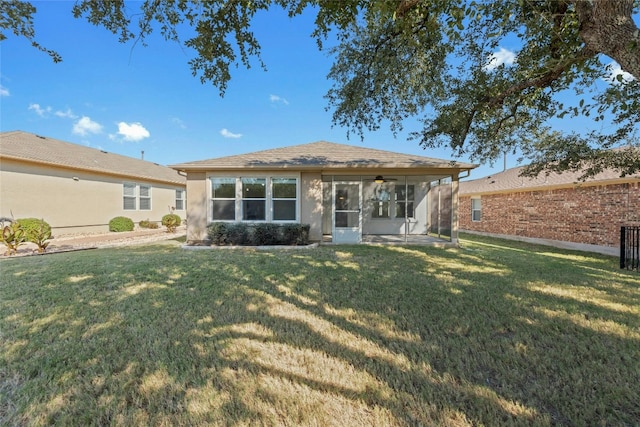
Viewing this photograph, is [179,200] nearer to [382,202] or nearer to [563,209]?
[382,202]

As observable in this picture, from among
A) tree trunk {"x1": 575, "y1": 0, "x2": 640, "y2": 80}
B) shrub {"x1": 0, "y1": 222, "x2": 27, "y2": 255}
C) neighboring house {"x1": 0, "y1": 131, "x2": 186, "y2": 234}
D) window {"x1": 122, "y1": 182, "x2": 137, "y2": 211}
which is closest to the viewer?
tree trunk {"x1": 575, "y1": 0, "x2": 640, "y2": 80}

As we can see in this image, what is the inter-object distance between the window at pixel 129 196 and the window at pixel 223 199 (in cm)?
907

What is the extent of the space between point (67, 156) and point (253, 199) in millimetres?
11073

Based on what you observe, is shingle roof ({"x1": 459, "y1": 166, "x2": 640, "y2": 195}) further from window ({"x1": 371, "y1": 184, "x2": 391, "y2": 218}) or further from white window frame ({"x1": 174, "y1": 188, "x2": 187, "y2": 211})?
white window frame ({"x1": 174, "y1": 188, "x2": 187, "y2": 211})

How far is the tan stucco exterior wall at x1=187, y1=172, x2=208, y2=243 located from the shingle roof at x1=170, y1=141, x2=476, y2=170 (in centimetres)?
59

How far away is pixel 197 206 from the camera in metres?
10.6

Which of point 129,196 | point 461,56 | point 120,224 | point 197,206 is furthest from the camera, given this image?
point 129,196

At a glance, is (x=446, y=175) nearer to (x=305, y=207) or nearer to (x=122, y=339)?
(x=305, y=207)

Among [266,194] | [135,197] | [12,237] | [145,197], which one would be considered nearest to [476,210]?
[266,194]

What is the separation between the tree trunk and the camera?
9.69 feet

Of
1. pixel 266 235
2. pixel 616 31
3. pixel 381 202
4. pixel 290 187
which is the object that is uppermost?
pixel 616 31

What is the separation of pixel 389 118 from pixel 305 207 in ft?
14.3

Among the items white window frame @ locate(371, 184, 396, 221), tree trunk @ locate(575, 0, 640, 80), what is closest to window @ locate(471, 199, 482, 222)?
white window frame @ locate(371, 184, 396, 221)

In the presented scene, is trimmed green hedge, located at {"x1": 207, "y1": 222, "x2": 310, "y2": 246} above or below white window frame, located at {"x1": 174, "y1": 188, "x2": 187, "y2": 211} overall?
below
